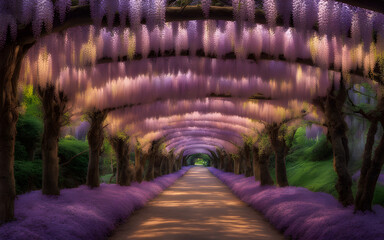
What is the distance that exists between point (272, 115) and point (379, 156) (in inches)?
321

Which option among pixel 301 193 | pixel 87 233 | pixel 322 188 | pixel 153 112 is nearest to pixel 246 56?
pixel 87 233

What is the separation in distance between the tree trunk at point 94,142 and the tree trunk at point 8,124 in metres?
6.83

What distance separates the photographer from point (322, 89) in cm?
895

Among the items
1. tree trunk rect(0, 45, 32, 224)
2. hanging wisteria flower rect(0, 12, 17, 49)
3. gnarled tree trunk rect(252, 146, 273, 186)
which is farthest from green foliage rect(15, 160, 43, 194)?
gnarled tree trunk rect(252, 146, 273, 186)

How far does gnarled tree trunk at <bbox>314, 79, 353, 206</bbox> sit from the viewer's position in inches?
317

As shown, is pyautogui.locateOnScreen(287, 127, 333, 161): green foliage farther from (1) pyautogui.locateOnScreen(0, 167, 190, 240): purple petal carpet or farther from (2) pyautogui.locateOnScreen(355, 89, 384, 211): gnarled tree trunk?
(1) pyautogui.locateOnScreen(0, 167, 190, 240): purple petal carpet

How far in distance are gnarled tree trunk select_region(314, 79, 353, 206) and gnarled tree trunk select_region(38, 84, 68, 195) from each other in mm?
6401

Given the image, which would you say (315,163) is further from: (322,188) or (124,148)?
(124,148)

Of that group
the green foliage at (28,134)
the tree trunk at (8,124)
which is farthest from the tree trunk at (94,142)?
the tree trunk at (8,124)

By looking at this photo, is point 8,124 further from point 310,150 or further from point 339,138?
point 310,150

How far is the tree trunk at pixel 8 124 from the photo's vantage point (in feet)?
17.7

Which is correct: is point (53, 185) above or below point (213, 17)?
below

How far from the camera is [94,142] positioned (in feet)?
41.8

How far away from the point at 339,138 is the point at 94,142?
25.9 ft
